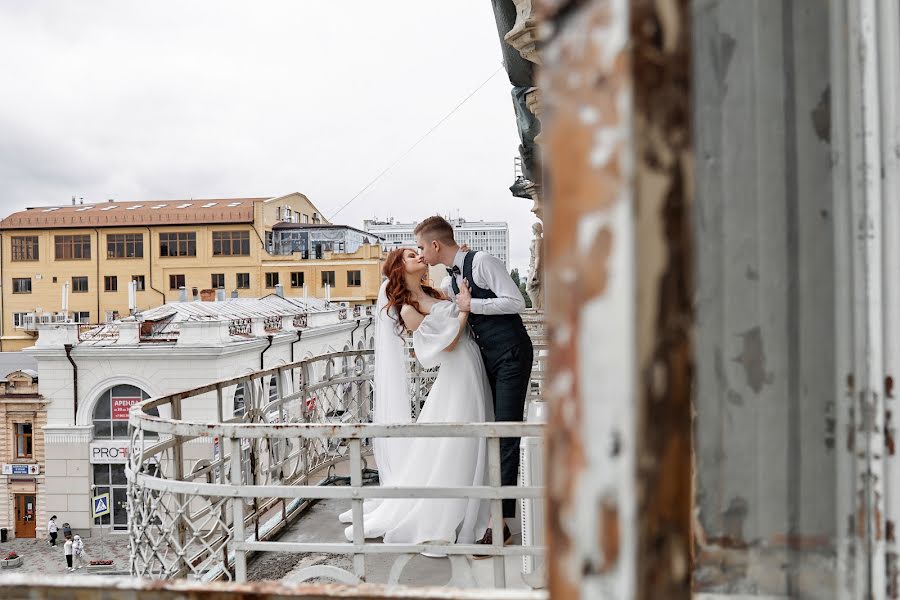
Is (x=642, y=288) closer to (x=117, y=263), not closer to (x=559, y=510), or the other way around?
(x=559, y=510)

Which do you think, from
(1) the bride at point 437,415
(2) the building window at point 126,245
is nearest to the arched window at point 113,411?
(1) the bride at point 437,415

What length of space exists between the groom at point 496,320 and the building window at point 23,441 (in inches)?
1182

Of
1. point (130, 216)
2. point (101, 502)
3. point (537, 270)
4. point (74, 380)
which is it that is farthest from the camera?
point (130, 216)

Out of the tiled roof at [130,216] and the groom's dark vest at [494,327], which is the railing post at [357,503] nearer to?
the groom's dark vest at [494,327]

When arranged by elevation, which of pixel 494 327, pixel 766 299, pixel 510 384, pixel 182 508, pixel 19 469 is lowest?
pixel 19 469

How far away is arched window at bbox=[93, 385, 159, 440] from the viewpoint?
26.6 meters

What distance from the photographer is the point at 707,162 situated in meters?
1.39

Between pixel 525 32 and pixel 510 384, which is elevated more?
pixel 525 32

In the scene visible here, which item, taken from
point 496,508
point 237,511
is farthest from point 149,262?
point 496,508

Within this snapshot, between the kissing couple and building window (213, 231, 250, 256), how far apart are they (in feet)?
167

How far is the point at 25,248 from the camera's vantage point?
52.5m

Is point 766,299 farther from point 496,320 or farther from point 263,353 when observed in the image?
point 263,353

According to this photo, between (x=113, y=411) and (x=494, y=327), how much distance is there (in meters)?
27.0

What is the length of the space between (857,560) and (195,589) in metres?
1.19
